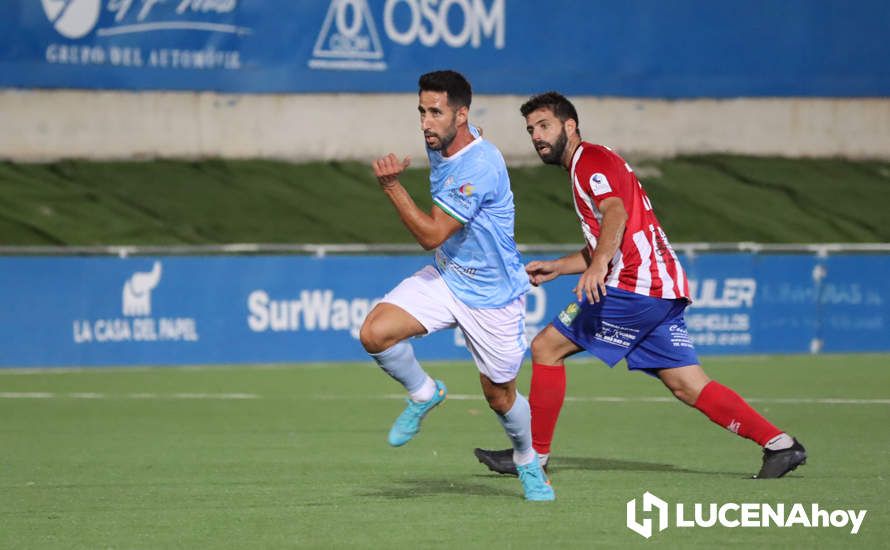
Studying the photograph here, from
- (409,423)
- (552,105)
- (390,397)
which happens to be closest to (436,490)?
(409,423)

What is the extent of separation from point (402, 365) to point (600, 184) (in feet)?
4.68

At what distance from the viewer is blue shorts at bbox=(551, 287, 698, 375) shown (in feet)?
28.8

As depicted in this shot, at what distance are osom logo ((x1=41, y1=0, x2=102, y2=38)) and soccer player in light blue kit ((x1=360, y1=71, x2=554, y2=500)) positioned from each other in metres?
15.4

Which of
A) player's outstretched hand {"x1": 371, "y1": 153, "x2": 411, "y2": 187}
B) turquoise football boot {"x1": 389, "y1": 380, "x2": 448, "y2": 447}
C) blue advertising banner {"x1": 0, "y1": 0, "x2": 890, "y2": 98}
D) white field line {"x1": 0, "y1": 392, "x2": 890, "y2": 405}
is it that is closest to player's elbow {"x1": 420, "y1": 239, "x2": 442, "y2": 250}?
player's outstretched hand {"x1": 371, "y1": 153, "x2": 411, "y2": 187}

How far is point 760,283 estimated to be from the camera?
63.0 feet

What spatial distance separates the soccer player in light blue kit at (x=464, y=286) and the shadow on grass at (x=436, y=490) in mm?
289

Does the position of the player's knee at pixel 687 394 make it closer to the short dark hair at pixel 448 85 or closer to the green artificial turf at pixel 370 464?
the green artificial turf at pixel 370 464

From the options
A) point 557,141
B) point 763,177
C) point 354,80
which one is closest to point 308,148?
point 354,80

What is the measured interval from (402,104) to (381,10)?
4.81 ft

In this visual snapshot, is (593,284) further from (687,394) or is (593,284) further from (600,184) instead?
(687,394)

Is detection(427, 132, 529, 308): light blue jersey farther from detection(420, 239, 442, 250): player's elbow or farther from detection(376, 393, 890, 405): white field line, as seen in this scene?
detection(376, 393, 890, 405): white field line

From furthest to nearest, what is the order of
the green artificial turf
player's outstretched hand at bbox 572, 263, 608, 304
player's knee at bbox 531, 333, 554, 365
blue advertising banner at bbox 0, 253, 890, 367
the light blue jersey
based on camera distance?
blue advertising banner at bbox 0, 253, 890, 367, player's knee at bbox 531, 333, 554, 365, player's outstretched hand at bbox 572, 263, 608, 304, the light blue jersey, the green artificial turf

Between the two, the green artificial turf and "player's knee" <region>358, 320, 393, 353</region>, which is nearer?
the green artificial turf

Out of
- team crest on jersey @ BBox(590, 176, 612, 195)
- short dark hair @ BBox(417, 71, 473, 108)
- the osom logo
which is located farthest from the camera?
the osom logo
